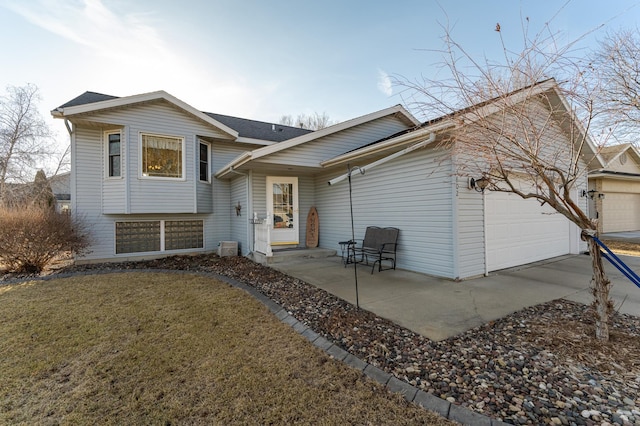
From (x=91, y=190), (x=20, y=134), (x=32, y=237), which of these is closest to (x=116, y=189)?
(x=91, y=190)

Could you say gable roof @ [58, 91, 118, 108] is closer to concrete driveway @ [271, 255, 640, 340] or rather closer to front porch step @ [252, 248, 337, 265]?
Answer: front porch step @ [252, 248, 337, 265]

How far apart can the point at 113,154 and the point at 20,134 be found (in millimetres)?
12388

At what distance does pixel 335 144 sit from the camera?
28.2 ft

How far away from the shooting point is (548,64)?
9.98 ft

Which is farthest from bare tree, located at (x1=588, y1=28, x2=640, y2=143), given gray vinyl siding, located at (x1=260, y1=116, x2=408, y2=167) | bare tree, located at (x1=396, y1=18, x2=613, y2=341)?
gray vinyl siding, located at (x1=260, y1=116, x2=408, y2=167)

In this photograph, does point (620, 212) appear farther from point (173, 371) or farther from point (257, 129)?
point (173, 371)

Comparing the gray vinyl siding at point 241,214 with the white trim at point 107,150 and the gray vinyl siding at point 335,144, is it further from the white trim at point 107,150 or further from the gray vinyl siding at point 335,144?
the white trim at point 107,150

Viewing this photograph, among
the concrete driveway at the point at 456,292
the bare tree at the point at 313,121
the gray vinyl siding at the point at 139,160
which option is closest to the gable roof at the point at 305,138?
the gray vinyl siding at the point at 139,160

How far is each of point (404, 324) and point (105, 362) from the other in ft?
11.0

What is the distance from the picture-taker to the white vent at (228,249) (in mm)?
9320

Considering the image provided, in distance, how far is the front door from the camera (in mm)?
8953

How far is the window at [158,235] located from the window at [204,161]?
1.66 m

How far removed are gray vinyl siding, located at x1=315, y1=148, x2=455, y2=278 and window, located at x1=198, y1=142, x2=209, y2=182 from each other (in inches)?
205

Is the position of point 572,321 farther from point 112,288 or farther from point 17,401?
point 112,288
